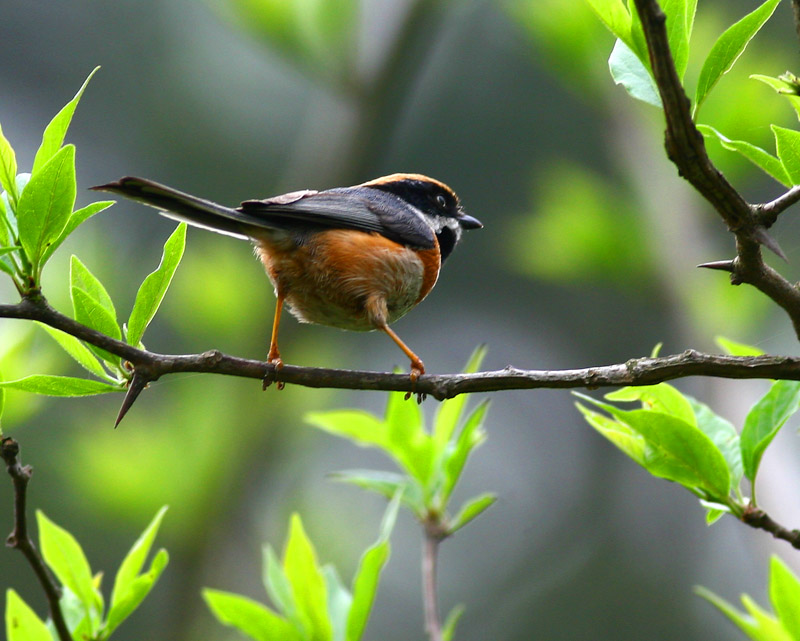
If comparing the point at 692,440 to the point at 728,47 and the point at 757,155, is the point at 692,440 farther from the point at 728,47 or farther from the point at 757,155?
the point at 728,47

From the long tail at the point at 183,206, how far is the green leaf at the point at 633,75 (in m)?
1.29

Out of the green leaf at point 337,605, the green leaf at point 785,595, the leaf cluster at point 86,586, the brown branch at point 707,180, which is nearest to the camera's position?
the brown branch at point 707,180

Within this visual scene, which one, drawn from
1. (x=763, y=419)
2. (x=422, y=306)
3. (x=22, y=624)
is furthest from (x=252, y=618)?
(x=422, y=306)

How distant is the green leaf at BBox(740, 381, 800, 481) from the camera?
2145 millimetres

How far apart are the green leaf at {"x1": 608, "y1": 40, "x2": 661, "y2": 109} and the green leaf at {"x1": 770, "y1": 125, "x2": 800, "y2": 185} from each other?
276mm

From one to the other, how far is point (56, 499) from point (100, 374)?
25.8 ft

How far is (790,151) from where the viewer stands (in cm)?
195

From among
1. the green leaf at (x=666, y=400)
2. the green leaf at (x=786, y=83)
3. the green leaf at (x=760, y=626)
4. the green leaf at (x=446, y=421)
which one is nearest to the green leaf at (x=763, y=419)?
the green leaf at (x=666, y=400)

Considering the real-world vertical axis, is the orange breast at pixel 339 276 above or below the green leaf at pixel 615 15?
below

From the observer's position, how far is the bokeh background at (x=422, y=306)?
196 inches

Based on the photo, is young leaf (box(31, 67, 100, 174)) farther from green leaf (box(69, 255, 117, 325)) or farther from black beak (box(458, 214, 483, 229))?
black beak (box(458, 214, 483, 229))

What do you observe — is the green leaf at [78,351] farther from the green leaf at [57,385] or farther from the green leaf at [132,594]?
the green leaf at [132,594]

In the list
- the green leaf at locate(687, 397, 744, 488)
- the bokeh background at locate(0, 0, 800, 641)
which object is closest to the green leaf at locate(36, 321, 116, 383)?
the bokeh background at locate(0, 0, 800, 641)

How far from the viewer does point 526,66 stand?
50.6 ft
